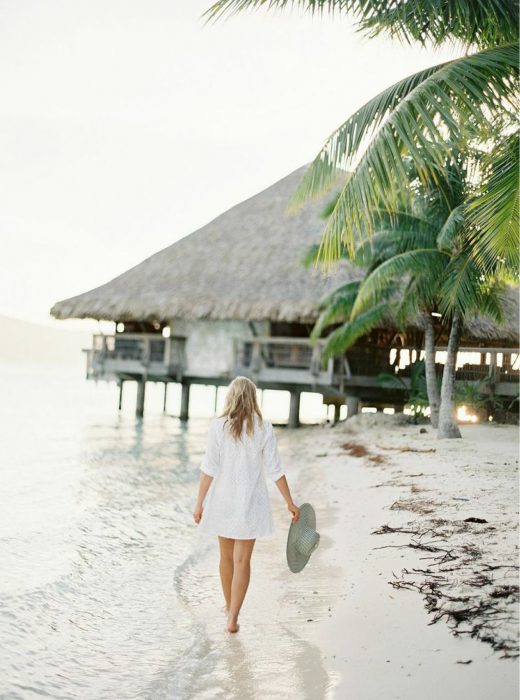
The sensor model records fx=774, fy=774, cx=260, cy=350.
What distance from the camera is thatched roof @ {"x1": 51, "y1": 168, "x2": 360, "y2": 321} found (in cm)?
1798

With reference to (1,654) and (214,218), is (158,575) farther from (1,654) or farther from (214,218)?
(214,218)

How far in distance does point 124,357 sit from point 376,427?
315 inches

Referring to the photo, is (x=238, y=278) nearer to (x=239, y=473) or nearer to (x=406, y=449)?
(x=406, y=449)

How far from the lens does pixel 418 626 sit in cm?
391

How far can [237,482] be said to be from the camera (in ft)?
13.4

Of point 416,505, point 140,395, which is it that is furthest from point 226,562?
point 140,395

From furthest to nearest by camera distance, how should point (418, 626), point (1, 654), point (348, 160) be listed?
point (348, 160) < point (1, 654) < point (418, 626)

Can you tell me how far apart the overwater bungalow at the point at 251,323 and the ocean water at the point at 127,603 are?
21.4 feet

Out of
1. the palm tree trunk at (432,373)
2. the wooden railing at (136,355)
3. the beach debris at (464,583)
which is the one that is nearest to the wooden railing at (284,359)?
the wooden railing at (136,355)

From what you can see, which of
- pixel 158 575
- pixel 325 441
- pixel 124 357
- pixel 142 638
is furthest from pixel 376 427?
pixel 142 638

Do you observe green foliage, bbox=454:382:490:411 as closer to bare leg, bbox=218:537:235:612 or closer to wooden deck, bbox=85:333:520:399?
wooden deck, bbox=85:333:520:399

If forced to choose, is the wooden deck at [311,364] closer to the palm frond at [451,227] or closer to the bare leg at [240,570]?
the palm frond at [451,227]

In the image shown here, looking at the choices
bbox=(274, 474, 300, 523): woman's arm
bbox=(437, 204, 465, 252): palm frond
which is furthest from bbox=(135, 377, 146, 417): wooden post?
bbox=(274, 474, 300, 523): woman's arm

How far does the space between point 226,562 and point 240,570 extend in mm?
127
